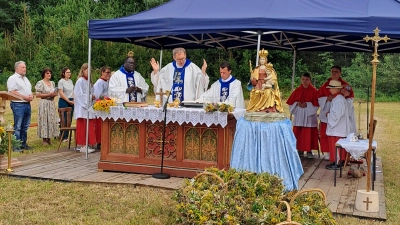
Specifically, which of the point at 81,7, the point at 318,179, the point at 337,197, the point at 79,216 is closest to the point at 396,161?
the point at 318,179

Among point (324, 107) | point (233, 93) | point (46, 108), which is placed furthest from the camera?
point (46, 108)

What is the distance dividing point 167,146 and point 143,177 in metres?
0.61

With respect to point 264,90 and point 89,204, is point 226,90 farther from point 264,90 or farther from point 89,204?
point 89,204

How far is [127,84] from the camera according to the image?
8539mm

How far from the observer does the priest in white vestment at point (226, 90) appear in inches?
313

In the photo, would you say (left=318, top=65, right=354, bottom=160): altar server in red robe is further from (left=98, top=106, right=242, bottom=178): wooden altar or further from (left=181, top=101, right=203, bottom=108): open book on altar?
(left=181, top=101, right=203, bottom=108): open book on altar

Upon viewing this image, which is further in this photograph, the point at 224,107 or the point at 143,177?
the point at 143,177

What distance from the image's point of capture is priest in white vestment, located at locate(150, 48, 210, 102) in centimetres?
849

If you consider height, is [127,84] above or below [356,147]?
above

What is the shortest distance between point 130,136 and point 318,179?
310cm

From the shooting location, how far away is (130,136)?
772 centimetres

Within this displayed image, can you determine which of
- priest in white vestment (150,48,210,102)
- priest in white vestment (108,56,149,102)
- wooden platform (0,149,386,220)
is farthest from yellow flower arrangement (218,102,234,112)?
priest in white vestment (108,56,149,102)

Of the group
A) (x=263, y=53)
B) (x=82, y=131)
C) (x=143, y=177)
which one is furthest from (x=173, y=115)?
(x=82, y=131)

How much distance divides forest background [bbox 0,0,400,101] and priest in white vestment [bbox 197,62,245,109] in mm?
15536
